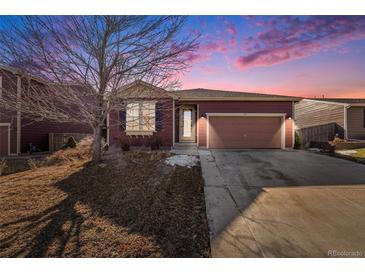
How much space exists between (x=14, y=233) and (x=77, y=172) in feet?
11.0

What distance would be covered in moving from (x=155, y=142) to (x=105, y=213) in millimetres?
6864

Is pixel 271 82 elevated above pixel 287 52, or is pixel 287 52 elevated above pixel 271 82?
pixel 287 52

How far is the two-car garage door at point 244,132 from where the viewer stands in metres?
11.4

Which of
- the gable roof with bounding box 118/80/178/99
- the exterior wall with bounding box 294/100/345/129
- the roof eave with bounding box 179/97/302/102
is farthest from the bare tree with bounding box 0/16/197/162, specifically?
the exterior wall with bounding box 294/100/345/129

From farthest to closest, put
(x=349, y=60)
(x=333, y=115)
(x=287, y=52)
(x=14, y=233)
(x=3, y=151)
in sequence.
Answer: (x=333, y=115) < (x=3, y=151) < (x=287, y=52) < (x=349, y=60) < (x=14, y=233)

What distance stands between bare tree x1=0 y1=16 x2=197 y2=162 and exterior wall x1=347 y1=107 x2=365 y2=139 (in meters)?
16.0

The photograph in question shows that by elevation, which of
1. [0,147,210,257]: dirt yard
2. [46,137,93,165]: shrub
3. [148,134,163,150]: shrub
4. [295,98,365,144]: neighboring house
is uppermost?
[295,98,365,144]: neighboring house

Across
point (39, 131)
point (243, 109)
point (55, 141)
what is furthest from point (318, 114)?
point (39, 131)

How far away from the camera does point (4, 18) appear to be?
4.72m

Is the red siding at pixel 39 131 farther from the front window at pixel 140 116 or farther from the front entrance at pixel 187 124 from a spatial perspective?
the front entrance at pixel 187 124

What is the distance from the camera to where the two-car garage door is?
11.4 metres

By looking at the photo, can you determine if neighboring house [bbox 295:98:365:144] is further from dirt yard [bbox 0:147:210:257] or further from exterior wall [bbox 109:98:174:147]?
dirt yard [bbox 0:147:210:257]
